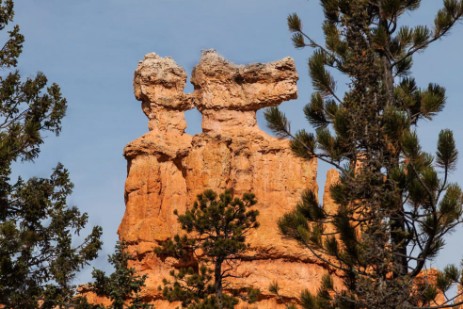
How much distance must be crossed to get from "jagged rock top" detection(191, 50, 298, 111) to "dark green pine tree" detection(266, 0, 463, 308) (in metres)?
24.9

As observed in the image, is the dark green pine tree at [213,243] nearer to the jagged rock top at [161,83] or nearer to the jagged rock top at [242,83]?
the jagged rock top at [242,83]

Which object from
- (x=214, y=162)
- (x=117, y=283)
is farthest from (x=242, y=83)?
(x=117, y=283)

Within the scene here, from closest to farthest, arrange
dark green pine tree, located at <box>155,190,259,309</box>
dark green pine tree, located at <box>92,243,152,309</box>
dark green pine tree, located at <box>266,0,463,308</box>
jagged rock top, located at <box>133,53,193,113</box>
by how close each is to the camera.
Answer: dark green pine tree, located at <box>266,0,463,308</box>
dark green pine tree, located at <box>92,243,152,309</box>
dark green pine tree, located at <box>155,190,259,309</box>
jagged rock top, located at <box>133,53,193,113</box>

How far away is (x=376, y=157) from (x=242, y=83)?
28.8m

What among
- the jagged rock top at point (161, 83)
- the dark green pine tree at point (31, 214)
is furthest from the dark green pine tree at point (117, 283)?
the jagged rock top at point (161, 83)

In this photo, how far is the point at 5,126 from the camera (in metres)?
31.6

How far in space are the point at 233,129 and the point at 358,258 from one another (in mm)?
27716

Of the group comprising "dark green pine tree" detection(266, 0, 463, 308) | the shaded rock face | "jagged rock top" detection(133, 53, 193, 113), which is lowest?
"dark green pine tree" detection(266, 0, 463, 308)

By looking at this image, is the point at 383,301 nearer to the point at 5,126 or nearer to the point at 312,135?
the point at 312,135

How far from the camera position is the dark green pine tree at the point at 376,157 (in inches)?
907

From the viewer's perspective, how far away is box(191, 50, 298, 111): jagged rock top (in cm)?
5194

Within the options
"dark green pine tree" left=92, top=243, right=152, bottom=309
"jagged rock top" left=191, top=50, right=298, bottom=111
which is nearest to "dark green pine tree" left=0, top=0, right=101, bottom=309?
"dark green pine tree" left=92, top=243, right=152, bottom=309

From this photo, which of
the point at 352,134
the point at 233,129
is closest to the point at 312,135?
the point at 352,134

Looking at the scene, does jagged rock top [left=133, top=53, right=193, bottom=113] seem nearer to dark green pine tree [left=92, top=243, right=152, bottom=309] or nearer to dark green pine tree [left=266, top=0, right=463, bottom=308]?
dark green pine tree [left=92, top=243, right=152, bottom=309]
